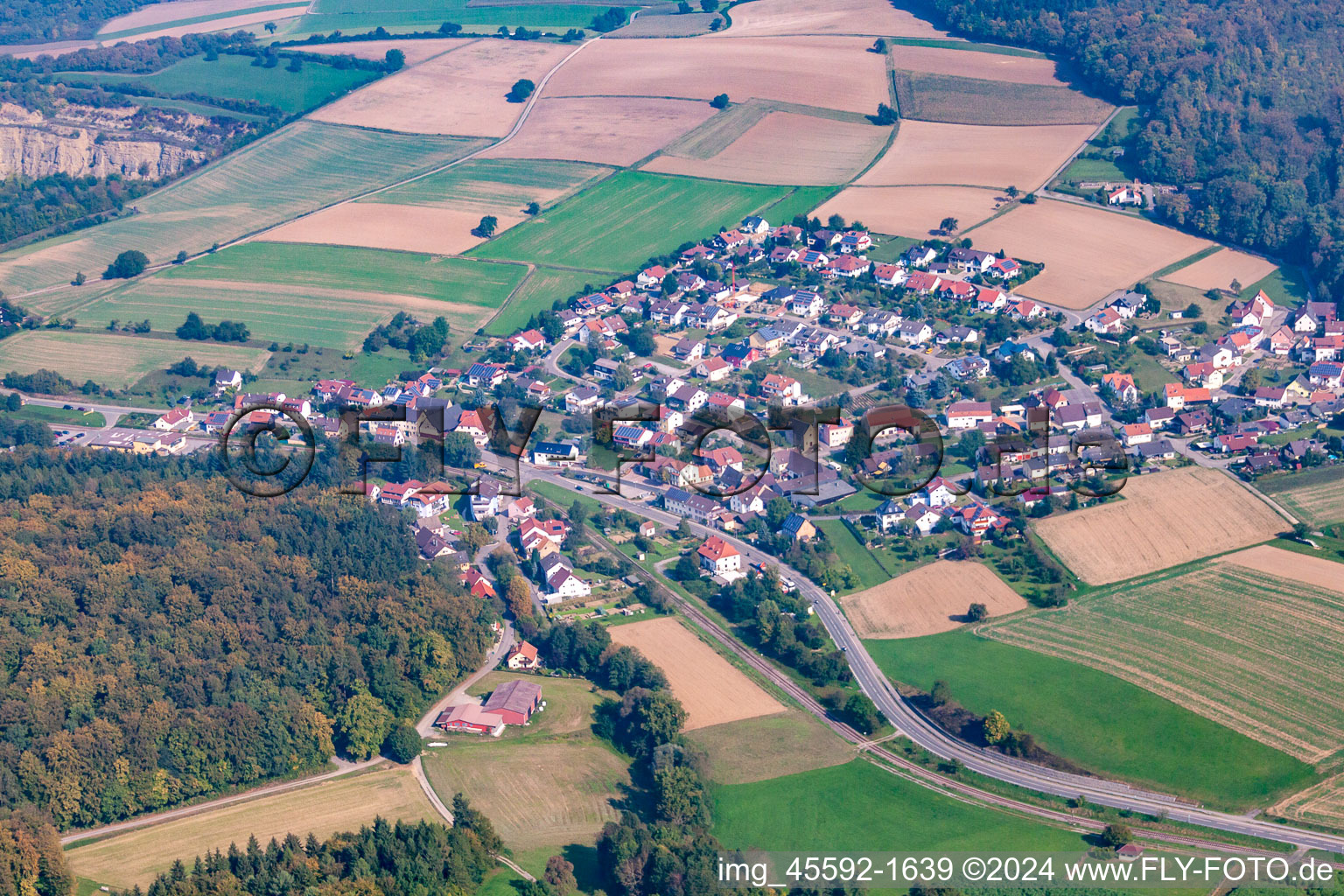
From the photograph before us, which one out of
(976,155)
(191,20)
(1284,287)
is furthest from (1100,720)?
(191,20)

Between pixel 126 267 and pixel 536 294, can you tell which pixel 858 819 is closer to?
pixel 536 294

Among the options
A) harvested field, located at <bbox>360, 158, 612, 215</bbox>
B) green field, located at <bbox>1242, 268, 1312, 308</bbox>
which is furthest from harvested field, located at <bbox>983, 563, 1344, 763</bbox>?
harvested field, located at <bbox>360, 158, 612, 215</bbox>

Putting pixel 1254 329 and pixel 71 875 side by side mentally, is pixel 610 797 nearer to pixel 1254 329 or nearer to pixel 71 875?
pixel 71 875

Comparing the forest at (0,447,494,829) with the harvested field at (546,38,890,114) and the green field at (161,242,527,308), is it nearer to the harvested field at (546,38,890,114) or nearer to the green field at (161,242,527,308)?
the green field at (161,242,527,308)

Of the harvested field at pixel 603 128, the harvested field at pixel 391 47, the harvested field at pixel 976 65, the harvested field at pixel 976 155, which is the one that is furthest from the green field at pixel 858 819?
the harvested field at pixel 391 47

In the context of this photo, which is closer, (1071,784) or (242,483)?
(1071,784)

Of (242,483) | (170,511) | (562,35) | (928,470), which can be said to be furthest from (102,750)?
(562,35)
